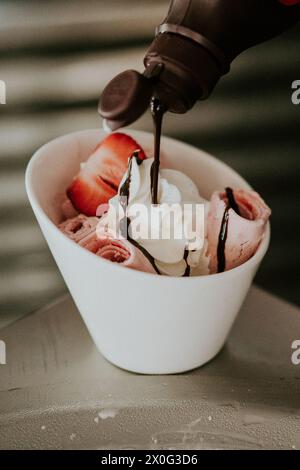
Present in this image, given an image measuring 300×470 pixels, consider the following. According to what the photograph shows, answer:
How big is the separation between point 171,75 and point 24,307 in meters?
0.53

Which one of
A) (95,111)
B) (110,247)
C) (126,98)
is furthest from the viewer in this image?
(95,111)

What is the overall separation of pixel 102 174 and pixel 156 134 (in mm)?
110

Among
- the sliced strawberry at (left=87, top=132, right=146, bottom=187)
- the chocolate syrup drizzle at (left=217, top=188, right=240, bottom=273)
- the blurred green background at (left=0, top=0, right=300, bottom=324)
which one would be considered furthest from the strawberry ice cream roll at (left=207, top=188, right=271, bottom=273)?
the blurred green background at (left=0, top=0, right=300, bottom=324)

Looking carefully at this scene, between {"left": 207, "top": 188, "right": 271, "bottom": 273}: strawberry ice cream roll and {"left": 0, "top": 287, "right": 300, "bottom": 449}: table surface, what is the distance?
0.48 ft

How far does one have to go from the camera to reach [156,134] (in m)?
0.62

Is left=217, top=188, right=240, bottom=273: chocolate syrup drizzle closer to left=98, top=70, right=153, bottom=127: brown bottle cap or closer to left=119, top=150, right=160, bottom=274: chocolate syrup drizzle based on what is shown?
left=119, top=150, right=160, bottom=274: chocolate syrup drizzle

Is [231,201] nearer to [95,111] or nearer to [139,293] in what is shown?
[139,293]

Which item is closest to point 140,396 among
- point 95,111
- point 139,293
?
point 139,293

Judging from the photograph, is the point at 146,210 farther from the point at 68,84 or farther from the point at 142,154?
the point at 68,84

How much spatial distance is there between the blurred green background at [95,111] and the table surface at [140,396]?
18cm

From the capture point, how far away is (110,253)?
626mm

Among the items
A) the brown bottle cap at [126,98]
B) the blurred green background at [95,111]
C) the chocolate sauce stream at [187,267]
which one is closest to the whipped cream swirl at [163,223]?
the chocolate sauce stream at [187,267]

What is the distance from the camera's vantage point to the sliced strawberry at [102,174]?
0.71m

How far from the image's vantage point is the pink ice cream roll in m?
0.61
